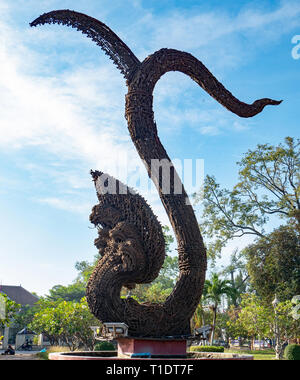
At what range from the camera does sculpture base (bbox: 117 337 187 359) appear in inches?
276

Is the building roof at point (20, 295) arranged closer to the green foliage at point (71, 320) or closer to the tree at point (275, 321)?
the green foliage at point (71, 320)

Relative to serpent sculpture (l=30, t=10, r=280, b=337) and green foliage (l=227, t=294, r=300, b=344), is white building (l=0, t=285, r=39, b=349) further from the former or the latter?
serpent sculpture (l=30, t=10, r=280, b=337)

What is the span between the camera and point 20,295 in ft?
127

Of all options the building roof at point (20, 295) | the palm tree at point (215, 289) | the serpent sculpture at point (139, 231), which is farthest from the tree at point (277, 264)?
the building roof at point (20, 295)

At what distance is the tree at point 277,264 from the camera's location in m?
19.7

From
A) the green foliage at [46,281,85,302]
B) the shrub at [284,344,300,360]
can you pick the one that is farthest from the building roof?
the shrub at [284,344,300,360]

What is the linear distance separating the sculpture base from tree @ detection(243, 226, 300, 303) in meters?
13.5

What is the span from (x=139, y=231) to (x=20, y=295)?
3437 cm

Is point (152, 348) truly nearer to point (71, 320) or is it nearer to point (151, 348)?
point (151, 348)
